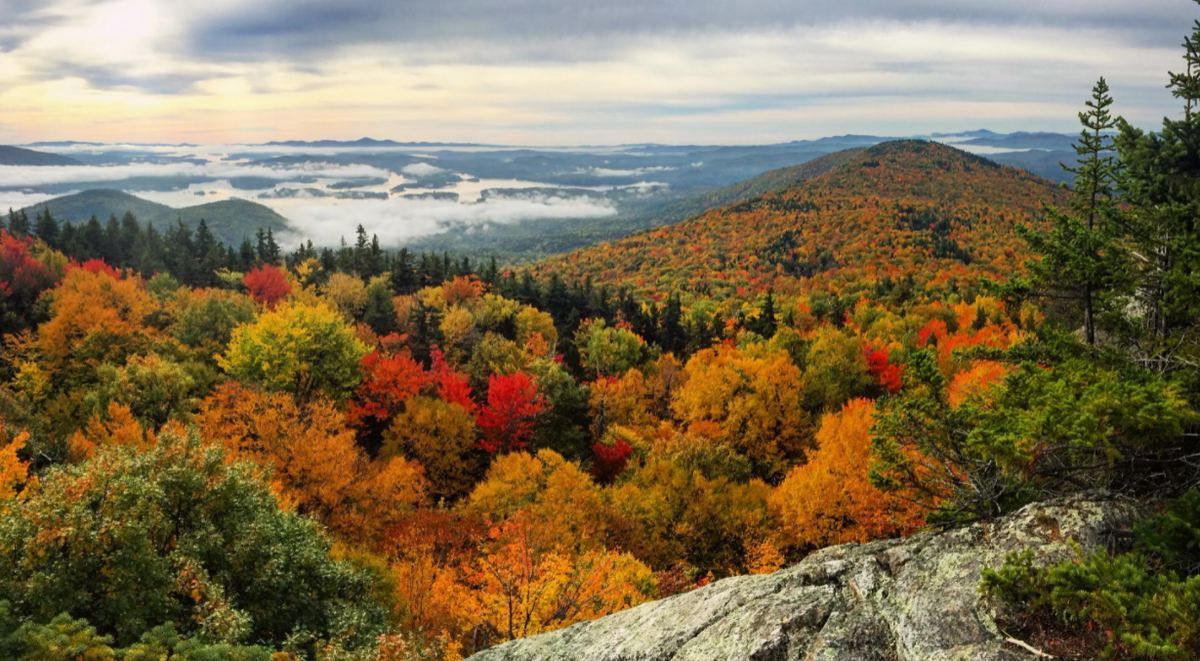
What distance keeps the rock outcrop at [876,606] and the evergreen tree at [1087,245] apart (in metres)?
5.91

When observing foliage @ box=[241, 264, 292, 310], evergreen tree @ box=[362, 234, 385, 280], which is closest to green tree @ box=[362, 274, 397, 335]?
foliage @ box=[241, 264, 292, 310]

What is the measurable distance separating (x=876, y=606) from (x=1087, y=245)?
10.1 m

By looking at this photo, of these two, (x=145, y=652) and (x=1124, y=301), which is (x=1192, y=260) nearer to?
(x=1124, y=301)

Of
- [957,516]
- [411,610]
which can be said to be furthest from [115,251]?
[957,516]

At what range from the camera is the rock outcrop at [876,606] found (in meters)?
9.40

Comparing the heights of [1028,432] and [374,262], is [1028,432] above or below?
below

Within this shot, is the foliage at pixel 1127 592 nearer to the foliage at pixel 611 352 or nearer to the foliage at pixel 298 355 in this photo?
the foliage at pixel 298 355

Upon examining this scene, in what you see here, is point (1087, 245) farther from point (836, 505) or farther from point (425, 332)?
point (425, 332)

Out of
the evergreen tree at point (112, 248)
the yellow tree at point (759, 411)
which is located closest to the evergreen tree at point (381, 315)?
the yellow tree at point (759, 411)

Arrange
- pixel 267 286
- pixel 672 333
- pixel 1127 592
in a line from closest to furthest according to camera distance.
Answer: pixel 1127 592 → pixel 672 333 → pixel 267 286

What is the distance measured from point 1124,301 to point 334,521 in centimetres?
3856

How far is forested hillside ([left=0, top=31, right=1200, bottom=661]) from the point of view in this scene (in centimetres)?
1208

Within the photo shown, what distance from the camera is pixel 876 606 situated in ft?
33.8

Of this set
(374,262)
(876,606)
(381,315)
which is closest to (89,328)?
(381,315)
